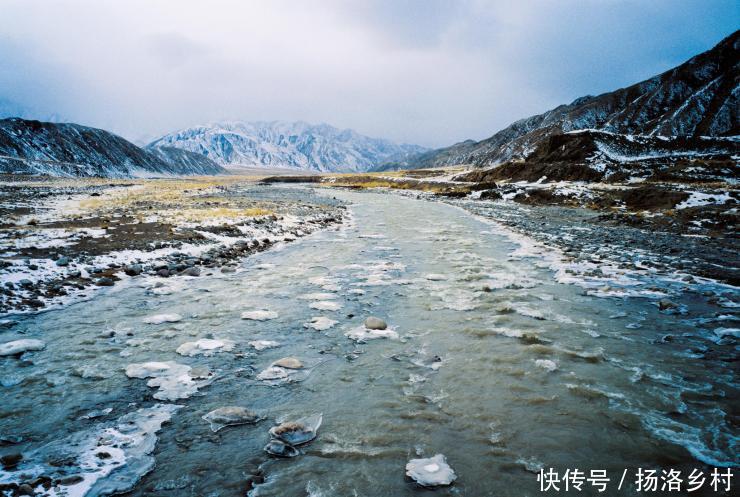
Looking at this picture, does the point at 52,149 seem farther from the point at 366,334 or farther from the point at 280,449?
the point at 280,449

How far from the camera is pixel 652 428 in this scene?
4.82 metres

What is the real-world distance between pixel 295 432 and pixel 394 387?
173cm

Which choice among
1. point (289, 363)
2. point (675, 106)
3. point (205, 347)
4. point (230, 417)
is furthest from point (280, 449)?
point (675, 106)

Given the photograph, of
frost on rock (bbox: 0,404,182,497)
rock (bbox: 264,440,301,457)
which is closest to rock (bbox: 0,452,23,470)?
frost on rock (bbox: 0,404,182,497)

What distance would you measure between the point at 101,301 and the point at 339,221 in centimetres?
1879

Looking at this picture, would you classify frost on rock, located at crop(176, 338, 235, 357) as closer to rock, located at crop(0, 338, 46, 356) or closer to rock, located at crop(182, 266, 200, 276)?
rock, located at crop(0, 338, 46, 356)

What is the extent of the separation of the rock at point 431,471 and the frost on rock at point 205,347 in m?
4.28

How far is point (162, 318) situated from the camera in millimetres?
8570

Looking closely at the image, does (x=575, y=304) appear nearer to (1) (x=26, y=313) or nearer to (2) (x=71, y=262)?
(1) (x=26, y=313)

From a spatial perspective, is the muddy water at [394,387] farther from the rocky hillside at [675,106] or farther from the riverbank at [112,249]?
the rocky hillside at [675,106]

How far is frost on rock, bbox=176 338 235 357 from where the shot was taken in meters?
7.00

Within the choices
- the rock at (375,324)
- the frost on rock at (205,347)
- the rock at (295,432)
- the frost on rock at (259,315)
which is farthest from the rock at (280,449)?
the frost on rock at (259,315)

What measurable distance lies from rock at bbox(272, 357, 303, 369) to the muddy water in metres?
0.15

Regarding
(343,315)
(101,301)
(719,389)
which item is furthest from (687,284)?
(101,301)
